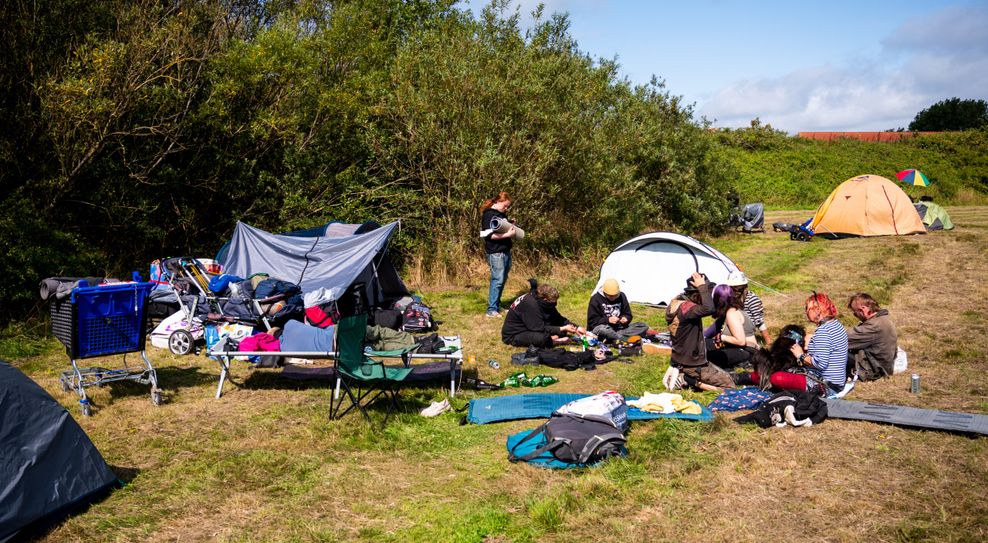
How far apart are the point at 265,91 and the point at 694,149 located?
455 inches

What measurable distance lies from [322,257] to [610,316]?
13.5ft

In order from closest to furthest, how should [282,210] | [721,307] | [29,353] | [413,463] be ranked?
[413,463], [721,307], [29,353], [282,210]

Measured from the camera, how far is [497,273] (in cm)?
1077

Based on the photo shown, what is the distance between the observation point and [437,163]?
13.9 meters

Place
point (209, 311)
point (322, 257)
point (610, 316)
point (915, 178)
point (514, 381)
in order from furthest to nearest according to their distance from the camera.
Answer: point (915, 178)
point (322, 257)
point (610, 316)
point (209, 311)
point (514, 381)

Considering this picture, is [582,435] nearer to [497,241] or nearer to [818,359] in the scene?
[818,359]

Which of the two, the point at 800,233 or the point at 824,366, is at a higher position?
the point at 800,233

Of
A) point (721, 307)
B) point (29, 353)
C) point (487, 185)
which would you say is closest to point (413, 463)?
point (721, 307)

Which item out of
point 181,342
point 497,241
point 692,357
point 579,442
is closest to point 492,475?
point 579,442

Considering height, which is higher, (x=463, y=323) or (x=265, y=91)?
(x=265, y=91)

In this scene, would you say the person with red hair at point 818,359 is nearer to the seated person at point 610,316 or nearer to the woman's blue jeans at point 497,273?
the seated person at point 610,316

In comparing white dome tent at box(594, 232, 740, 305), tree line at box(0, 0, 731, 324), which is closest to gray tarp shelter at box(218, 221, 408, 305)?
tree line at box(0, 0, 731, 324)

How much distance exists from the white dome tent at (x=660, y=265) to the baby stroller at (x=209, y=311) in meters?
5.29

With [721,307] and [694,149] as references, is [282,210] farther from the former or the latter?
[694,149]
